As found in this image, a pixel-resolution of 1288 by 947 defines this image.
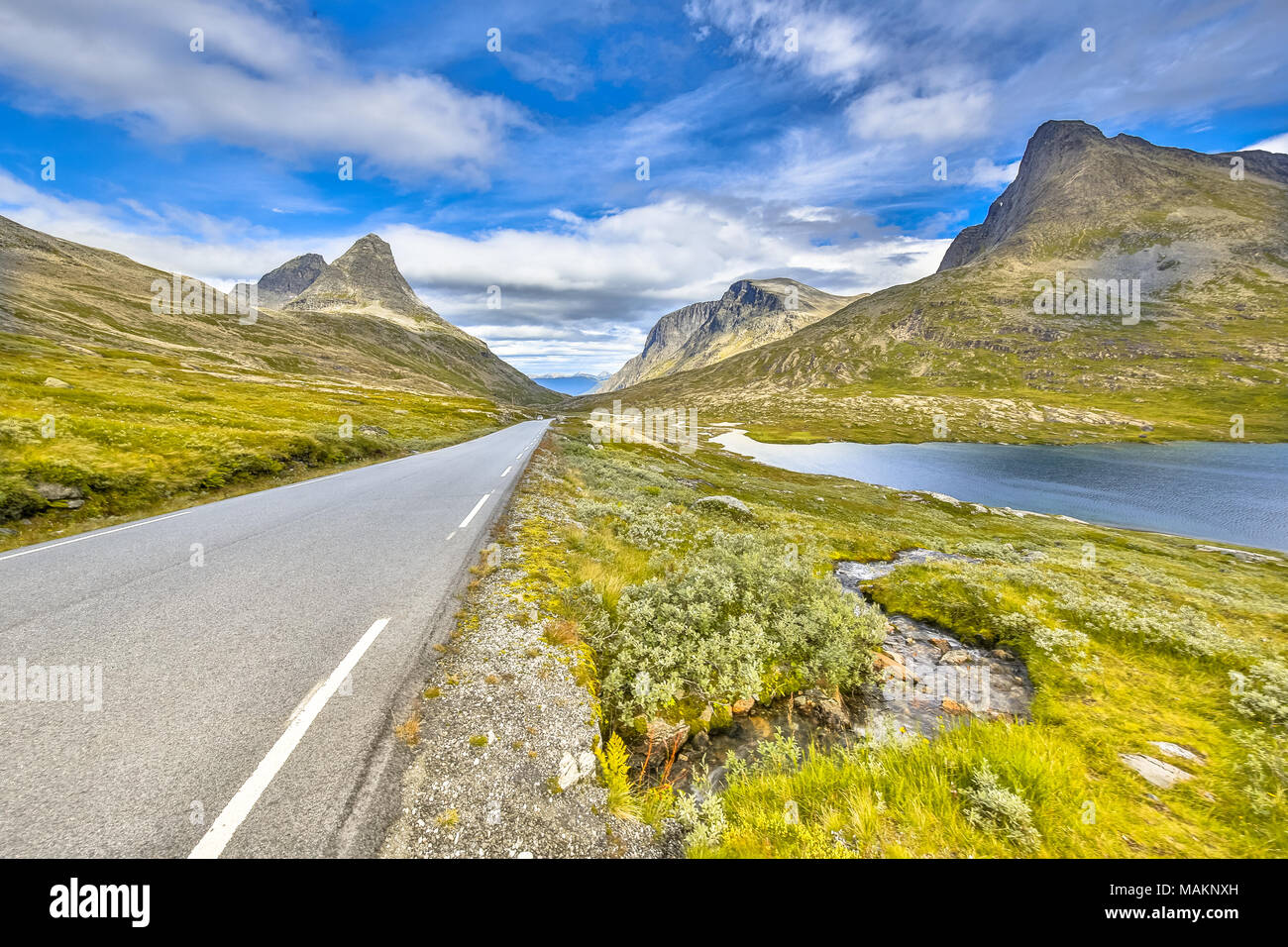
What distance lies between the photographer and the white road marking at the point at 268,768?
11.4 ft

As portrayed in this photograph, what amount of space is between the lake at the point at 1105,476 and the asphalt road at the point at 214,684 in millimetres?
65887

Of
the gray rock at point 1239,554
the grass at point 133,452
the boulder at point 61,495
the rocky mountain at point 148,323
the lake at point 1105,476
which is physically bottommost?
the gray rock at point 1239,554

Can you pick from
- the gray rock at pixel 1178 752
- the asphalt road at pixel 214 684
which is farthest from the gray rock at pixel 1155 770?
the asphalt road at pixel 214 684

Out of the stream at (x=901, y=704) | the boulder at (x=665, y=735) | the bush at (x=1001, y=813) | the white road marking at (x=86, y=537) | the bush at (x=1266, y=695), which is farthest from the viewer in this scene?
the white road marking at (x=86, y=537)

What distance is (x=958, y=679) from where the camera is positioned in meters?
8.44

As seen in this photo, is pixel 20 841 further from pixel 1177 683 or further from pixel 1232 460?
pixel 1232 460

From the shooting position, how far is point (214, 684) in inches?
220

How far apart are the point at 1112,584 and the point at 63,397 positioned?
2400 inches

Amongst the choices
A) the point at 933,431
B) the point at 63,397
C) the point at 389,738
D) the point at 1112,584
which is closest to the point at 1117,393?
the point at 933,431

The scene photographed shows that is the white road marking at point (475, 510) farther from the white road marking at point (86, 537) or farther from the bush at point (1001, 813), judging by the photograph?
the bush at point (1001, 813)

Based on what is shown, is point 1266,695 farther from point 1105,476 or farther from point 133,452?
point 1105,476

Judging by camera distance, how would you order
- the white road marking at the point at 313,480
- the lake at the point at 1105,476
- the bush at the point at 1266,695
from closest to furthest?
the bush at the point at 1266,695, the white road marking at the point at 313,480, the lake at the point at 1105,476

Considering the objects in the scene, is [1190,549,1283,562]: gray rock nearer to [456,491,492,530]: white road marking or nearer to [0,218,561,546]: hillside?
[0,218,561,546]: hillside
